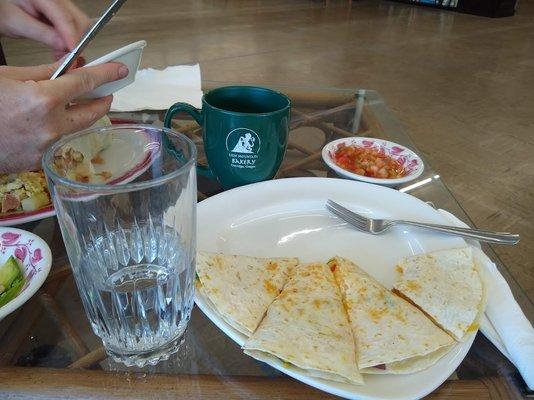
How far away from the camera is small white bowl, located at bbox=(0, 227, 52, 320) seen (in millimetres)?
455

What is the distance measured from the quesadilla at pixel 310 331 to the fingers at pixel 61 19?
661 millimetres

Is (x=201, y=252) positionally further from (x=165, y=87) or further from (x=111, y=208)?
(x=165, y=87)

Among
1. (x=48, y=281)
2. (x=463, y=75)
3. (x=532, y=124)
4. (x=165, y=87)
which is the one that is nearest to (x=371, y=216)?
(x=48, y=281)

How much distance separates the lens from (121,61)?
1.99 ft

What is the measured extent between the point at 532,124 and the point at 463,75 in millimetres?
898

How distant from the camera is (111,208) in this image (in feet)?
1.27

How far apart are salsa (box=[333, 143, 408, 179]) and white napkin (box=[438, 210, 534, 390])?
0.29m

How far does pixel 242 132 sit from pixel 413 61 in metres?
3.22

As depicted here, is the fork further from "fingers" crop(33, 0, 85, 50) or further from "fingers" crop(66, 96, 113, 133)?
"fingers" crop(33, 0, 85, 50)

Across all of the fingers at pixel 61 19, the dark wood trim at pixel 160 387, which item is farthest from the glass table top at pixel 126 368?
the fingers at pixel 61 19

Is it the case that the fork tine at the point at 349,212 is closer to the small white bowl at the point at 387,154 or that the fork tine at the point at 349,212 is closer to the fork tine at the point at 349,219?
the fork tine at the point at 349,219

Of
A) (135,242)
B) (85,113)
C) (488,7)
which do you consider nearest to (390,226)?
Answer: (135,242)

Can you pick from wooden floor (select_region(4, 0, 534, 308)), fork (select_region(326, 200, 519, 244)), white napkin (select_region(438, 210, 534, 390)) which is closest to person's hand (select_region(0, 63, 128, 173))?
fork (select_region(326, 200, 519, 244))

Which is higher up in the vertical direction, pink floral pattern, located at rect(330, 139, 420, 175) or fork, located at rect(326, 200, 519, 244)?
fork, located at rect(326, 200, 519, 244)
